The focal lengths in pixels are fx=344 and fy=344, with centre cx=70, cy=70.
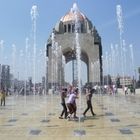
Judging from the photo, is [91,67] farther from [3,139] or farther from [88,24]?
[3,139]

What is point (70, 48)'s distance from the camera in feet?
238

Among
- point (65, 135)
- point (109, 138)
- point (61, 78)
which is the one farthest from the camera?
point (61, 78)

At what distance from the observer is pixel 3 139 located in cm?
1013

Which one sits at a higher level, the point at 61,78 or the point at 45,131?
the point at 61,78

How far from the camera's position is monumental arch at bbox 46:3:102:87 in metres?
69.5

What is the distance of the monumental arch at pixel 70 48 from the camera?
69.5 metres

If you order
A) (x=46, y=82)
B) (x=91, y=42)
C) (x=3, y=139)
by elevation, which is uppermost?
(x=91, y=42)

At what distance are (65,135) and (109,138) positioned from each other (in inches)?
Result: 56.8

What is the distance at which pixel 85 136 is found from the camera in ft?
33.8

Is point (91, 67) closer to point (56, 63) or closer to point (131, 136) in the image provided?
point (56, 63)

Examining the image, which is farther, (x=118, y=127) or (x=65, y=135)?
(x=118, y=127)

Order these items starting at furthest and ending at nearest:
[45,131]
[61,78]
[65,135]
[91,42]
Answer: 1. [91,42]
2. [61,78]
3. [45,131]
4. [65,135]

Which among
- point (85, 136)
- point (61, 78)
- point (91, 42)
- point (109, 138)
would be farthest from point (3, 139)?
point (91, 42)

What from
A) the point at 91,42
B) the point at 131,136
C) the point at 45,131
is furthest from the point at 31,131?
the point at 91,42
